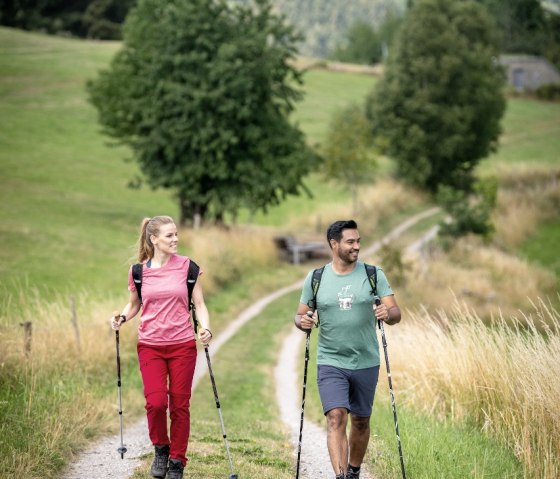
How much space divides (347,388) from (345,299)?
31.2 inches

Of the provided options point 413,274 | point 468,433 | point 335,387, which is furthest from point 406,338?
point 413,274

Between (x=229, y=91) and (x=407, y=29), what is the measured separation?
2416 centimetres

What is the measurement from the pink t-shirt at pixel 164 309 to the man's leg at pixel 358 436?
170cm

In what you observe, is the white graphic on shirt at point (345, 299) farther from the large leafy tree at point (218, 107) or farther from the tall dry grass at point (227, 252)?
the large leafy tree at point (218, 107)

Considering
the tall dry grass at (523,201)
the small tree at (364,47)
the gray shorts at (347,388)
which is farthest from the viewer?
the small tree at (364,47)

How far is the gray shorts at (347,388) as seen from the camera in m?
7.74

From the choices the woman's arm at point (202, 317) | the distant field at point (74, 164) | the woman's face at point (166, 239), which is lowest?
the distant field at point (74, 164)

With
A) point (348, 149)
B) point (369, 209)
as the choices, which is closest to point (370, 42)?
point (369, 209)

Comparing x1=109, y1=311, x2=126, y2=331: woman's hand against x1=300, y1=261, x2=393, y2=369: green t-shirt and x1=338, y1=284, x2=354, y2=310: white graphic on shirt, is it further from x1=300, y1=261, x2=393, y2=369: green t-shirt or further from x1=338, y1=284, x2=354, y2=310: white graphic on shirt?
x1=338, y1=284, x2=354, y2=310: white graphic on shirt

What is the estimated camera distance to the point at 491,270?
98.6ft

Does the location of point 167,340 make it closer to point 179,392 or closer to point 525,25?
point 179,392

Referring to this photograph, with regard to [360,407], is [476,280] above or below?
below

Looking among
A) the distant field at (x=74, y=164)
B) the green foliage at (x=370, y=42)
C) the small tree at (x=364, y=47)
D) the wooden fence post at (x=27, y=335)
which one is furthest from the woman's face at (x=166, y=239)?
the small tree at (x=364, y=47)

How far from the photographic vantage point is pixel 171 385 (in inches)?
327
